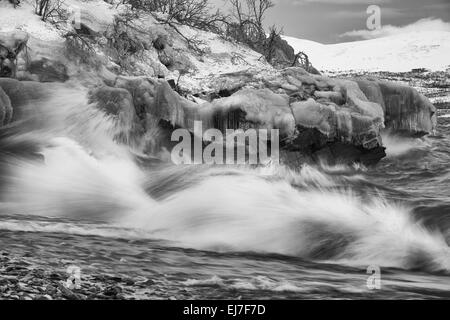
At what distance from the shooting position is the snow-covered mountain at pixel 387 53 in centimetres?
5833

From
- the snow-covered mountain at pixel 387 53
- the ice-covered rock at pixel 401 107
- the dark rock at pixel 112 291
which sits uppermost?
the snow-covered mountain at pixel 387 53

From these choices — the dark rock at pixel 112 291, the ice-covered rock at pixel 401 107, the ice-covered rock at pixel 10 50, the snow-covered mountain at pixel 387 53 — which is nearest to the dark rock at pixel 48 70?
the ice-covered rock at pixel 10 50

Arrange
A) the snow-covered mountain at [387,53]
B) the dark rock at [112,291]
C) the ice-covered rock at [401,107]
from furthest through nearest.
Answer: the snow-covered mountain at [387,53] → the ice-covered rock at [401,107] → the dark rock at [112,291]

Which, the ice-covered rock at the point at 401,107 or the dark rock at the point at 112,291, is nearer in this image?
the dark rock at the point at 112,291

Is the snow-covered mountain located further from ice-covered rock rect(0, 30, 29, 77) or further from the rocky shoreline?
the rocky shoreline

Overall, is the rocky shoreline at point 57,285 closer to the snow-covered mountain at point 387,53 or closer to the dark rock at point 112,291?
the dark rock at point 112,291

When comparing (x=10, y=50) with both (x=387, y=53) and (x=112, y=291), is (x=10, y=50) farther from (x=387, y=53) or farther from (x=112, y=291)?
(x=387, y=53)

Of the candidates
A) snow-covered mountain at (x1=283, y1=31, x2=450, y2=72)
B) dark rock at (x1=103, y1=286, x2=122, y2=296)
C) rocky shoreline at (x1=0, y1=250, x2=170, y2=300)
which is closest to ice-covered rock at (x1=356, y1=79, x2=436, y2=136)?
rocky shoreline at (x1=0, y1=250, x2=170, y2=300)

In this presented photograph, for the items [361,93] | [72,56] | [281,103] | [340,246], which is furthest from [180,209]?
[361,93]

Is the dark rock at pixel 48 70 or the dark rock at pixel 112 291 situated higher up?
the dark rock at pixel 48 70

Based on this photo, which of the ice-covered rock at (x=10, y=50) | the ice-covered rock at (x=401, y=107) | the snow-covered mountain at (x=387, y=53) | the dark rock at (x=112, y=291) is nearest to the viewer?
the dark rock at (x=112, y=291)

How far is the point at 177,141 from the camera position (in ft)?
35.5

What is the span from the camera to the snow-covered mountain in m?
58.3
